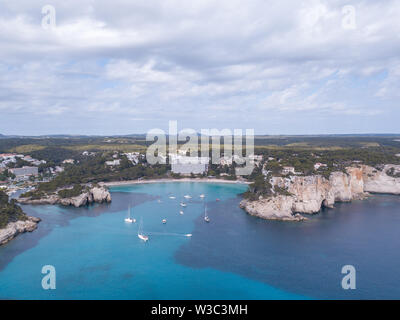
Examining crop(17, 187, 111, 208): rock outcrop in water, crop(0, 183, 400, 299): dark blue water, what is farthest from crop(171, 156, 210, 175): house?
crop(0, 183, 400, 299): dark blue water

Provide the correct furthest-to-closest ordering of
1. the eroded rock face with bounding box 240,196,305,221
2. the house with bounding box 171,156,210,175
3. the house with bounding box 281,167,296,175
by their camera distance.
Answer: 1. the house with bounding box 171,156,210,175
2. the house with bounding box 281,167,296,175
3. the eroded rock face with bounding box 240,196,305,221

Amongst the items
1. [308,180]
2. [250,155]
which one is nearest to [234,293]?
[308,180]

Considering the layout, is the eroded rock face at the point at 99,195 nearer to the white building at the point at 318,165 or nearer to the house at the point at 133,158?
the house at the point at 133,158

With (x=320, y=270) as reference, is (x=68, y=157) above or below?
above

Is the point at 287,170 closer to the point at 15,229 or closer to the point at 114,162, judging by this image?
the point at 15,229

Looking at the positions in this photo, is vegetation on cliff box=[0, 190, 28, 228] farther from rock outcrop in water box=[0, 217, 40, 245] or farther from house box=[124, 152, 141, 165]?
house box=[124, 152, 141, 165]
